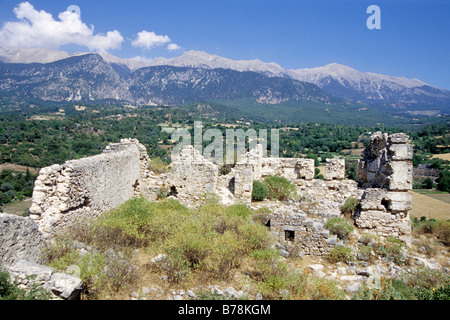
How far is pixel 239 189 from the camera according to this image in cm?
1063

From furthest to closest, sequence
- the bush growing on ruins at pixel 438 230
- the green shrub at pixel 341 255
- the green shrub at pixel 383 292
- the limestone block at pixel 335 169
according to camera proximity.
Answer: the limestone block at pixel 335 169 < the bush growing on ruins at pixel 438 230 < the green shrub at pixel 341 255 < the green shrub at pixel 383 292

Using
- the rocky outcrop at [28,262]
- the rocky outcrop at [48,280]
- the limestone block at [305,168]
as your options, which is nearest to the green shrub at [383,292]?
the rocky outcrop at [48,280]

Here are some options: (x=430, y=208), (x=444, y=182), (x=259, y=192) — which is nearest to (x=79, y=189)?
(x=259, y=192)

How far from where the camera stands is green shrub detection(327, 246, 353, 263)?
23.4 feet

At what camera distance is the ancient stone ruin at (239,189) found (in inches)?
253

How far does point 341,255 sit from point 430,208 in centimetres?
3121

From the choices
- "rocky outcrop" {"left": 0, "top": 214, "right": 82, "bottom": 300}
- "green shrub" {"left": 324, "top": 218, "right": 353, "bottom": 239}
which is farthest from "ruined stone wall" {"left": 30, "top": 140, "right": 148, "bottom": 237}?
"green shrub" {"left": 324, "top": 218, "right": 353, "bottom": 239}

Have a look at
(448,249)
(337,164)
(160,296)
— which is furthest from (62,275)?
(337,164)

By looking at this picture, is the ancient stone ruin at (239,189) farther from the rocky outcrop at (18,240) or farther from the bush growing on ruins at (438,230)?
the bush growing on ruins at (438,230)

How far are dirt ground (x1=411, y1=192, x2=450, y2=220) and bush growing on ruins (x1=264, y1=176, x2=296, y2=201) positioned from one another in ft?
72.6

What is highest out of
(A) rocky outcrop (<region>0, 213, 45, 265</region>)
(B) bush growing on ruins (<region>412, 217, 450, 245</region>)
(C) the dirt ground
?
(A) rocky outcrop (<region>0, 213, 45, 265</region>)

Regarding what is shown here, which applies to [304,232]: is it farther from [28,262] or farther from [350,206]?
[28,262]

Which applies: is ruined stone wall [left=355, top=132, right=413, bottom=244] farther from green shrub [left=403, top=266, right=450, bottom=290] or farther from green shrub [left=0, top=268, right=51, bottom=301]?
green shrub [left=0, top=268, right=51, bottom=301]
